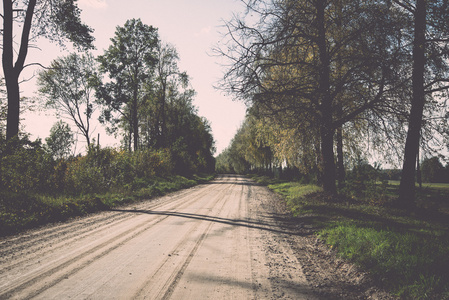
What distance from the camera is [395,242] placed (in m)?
4.96

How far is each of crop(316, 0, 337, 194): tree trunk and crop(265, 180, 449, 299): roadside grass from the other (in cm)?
265

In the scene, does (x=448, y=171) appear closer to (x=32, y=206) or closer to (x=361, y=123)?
(x=361, y=123)

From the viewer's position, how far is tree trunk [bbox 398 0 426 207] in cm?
887

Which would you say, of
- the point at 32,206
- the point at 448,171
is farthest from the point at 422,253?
the point at 448,171

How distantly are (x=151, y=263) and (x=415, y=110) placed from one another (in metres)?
10.2

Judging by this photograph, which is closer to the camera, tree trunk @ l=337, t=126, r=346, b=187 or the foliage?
the foliage

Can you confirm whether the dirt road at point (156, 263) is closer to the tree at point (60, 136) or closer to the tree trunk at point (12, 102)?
the tree trunk at point (12, 102)

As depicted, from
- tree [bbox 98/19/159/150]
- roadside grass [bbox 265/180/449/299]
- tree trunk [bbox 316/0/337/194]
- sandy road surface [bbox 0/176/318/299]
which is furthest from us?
tree [bbox 98/19/159/150]

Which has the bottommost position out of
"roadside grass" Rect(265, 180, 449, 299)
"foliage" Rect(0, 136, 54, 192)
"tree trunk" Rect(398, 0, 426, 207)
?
"roadside grass" Rect(265, 180, 449, 299)

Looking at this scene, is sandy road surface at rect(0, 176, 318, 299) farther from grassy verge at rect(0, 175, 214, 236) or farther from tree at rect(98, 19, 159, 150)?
tree at rect(98, 19, 159, 150)

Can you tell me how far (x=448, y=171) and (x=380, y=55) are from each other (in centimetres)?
5817

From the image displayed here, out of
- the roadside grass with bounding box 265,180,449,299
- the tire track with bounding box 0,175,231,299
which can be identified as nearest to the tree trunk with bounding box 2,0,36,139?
→ the tire track with bounding box 0,175,231,299

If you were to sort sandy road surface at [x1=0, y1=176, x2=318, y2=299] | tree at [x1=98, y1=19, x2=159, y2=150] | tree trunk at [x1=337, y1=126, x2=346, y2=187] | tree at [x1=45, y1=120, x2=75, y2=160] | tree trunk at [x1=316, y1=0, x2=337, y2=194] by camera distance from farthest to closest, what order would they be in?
tree at [x1=45, y1=120, x2=75, y2=160]
tree at [x1=98, y1=19, x2=159, y2=150]
tree trunk at [x1=337, y1=126, x2=346, y2=187]
tree trunk at [x1=316, y1=0, x2=337, y2=194]
sandy road surface at [x1=0, y1=176, x2=318, y2=299]

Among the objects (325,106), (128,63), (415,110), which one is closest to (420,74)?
(415,110)
